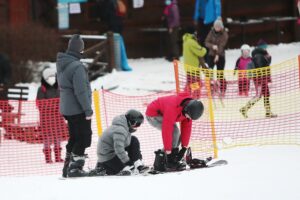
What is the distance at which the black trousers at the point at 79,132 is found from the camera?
8.23 metres

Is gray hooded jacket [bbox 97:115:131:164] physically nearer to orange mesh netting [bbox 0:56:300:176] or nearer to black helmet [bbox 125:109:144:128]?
black helmet [bbox 125:109:144:128]

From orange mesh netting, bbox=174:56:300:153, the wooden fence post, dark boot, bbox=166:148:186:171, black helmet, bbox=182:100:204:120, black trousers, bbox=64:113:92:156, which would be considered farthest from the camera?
the wooden fence post

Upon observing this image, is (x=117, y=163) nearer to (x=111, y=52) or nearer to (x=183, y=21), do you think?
(x=111, y=52)

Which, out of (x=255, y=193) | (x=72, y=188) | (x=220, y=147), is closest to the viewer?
(x=255, y=193)

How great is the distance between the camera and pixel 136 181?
24.6ft

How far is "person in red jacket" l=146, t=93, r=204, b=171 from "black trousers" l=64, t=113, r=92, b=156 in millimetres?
816

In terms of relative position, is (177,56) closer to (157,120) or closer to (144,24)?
(144,24)

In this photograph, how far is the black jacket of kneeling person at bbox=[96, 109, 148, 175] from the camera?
8.28 metres

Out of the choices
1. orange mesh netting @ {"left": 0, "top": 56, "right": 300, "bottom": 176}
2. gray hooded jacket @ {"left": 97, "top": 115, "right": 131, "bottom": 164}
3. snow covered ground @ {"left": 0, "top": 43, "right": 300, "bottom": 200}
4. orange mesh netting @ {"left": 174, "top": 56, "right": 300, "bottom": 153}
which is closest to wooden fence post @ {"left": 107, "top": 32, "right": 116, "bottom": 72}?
orange mesh netting @ {"left": 0, "top": 56, "right": 300, "bottom": 176}

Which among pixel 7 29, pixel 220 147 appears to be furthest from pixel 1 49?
pixel 220 147

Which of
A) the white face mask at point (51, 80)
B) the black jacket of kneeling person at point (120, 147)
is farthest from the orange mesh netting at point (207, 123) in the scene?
the black jacket of kneeling person at point (120, 147)

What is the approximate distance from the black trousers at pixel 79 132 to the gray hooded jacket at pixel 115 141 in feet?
0.82

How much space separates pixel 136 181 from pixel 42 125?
345cm

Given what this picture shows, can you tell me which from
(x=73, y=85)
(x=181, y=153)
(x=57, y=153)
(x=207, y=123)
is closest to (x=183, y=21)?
(x=207, y=123)
